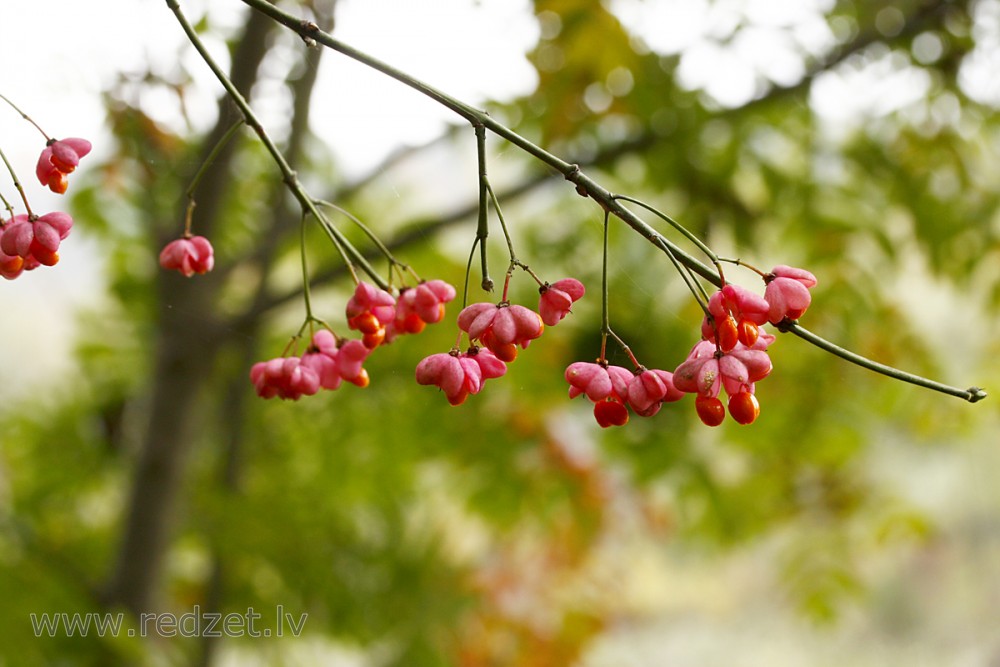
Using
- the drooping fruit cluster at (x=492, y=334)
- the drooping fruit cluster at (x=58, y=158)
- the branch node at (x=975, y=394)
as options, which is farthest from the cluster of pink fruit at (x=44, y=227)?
the branch node at (x=975, y=394)

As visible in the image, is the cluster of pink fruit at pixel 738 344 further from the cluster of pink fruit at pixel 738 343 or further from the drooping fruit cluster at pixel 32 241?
the drooping fruit cluster at pixel 32 241

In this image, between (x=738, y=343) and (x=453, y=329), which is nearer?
(x=738, y=343)

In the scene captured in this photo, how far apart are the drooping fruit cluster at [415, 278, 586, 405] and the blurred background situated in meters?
0.06

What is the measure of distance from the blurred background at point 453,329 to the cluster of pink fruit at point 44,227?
0.02m

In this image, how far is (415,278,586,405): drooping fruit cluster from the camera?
0.76ft

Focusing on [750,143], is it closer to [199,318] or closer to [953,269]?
[953,269]

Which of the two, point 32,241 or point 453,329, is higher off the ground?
point 453,329

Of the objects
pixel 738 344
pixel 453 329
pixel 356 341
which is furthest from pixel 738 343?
pixel 453 329

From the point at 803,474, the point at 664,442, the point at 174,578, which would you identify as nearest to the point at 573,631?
the point at 803,474

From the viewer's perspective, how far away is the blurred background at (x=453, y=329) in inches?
27.7

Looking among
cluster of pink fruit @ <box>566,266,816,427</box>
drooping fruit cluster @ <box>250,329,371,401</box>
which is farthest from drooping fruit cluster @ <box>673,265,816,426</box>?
drooping fruit cluster @ <box>250,329,371,401</box>

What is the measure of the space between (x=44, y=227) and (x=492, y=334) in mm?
125

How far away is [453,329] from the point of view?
82cm

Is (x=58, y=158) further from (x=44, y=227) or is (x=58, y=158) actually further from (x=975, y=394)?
(x=975, y=394)
